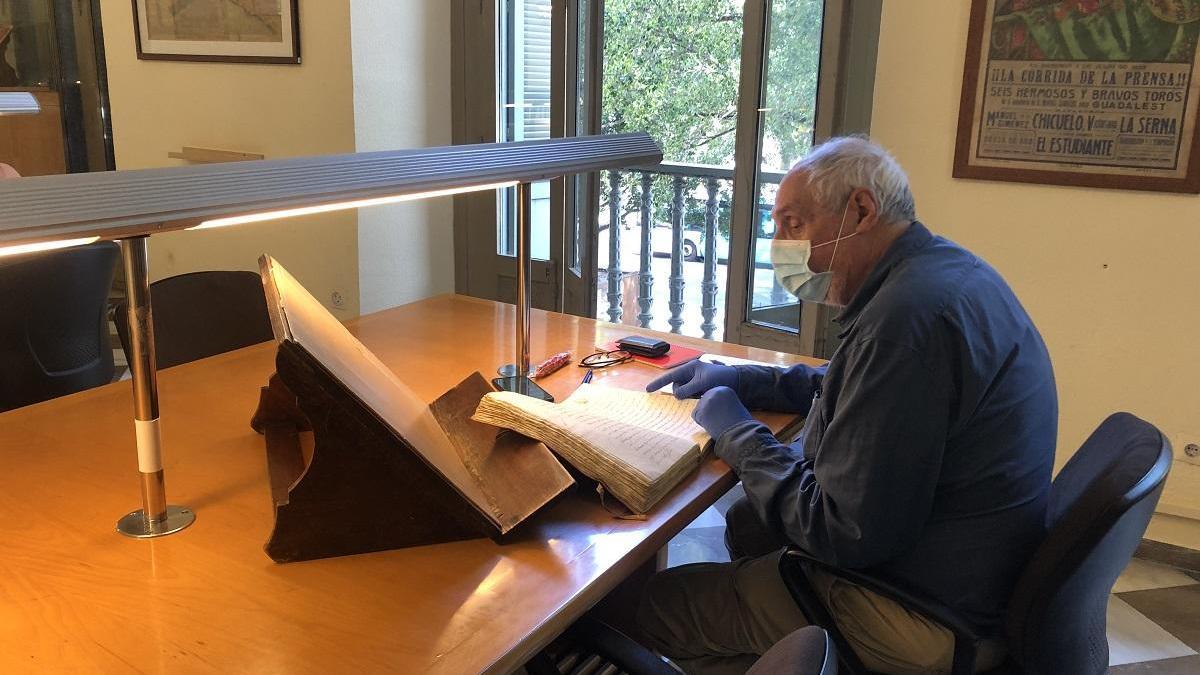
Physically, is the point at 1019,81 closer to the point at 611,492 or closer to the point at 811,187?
the point at 811,187

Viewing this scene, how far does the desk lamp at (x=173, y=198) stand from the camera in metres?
0.86

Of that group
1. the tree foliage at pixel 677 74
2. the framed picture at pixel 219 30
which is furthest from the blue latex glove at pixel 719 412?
the tree foliage at pixel 677 74

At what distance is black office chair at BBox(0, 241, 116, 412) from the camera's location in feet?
7.45

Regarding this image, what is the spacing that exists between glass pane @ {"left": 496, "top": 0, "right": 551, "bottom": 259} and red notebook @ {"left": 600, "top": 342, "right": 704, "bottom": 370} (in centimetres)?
147

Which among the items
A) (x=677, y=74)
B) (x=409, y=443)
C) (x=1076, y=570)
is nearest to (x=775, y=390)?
(x=1076, y=570)

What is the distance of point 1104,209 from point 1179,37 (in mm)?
450

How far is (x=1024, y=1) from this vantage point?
8.20 ft

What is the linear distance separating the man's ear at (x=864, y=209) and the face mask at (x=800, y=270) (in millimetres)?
61

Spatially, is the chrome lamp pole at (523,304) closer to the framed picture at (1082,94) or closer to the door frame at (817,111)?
the door frame at (817,111)

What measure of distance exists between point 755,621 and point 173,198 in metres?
1.05

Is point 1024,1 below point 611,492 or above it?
above

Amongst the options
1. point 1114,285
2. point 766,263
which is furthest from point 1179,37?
point 766,263

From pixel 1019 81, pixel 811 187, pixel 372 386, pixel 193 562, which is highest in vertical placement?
pixel 1019 81

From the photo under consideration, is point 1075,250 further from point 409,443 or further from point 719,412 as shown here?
point 409,443
